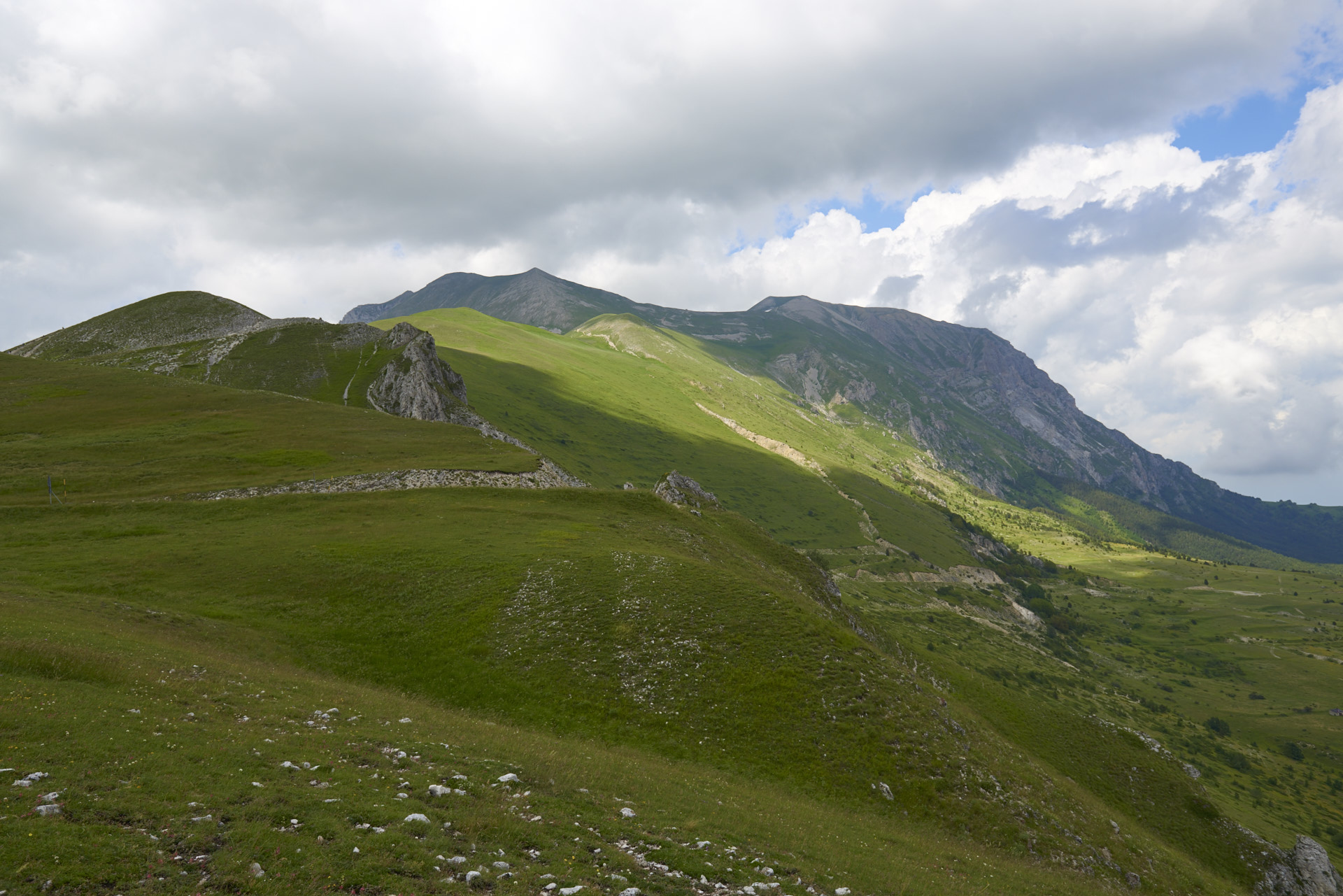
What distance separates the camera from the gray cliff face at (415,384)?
119m

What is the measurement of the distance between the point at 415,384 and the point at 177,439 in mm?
49855

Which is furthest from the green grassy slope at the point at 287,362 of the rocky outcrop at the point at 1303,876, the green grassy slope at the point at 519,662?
the rocky outcrop at the point at 1303,876

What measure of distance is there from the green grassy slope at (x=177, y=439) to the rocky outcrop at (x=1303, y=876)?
7479 cm

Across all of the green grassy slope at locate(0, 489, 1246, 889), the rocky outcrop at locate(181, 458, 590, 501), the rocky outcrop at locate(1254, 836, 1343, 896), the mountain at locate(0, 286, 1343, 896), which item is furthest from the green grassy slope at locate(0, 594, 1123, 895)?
the rocky outcrop at locate(181, 458, 590, 501)

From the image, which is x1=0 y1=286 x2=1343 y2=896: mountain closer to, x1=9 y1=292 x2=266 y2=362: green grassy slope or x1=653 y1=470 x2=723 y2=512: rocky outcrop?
x1=653 y1=470 x2=723 y2=512: rocky outcrop

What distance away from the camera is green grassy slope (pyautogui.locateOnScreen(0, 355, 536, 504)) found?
6462 cm

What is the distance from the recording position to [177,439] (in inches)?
2987

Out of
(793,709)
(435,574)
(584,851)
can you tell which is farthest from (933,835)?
(435,574)

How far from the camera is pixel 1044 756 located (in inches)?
1832

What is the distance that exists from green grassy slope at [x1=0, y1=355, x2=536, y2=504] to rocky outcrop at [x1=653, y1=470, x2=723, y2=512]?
19802 millimetres

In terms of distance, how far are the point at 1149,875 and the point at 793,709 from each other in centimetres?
1962

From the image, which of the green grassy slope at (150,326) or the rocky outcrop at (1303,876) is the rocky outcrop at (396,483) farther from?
the green grassy slope at (150,326)

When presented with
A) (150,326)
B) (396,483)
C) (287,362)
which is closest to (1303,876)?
(396,483)

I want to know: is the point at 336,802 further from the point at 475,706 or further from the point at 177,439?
the point at 177,439
